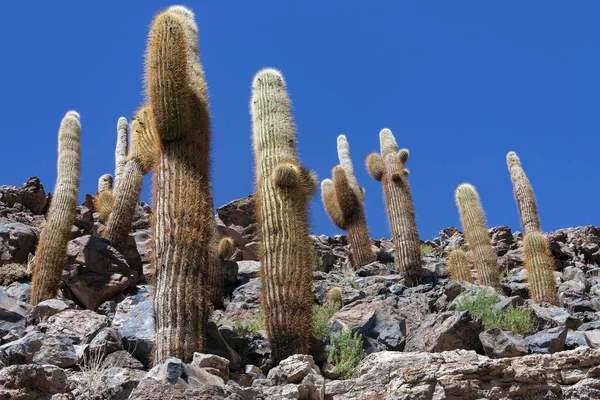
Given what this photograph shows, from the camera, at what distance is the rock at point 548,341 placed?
7.25 m

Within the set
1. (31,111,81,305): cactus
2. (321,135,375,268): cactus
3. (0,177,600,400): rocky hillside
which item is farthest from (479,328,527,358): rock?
(321,135,375,268): cactus

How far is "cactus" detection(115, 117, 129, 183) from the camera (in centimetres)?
1636

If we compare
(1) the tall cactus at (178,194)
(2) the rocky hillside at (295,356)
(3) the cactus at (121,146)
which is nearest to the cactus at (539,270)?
(2) the rocky hillside at (295,356)

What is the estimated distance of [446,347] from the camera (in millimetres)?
7293

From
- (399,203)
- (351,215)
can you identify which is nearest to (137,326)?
(399,203)

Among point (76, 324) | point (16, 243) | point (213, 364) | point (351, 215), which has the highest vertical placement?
point (351, 215)

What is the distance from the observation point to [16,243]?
13.1 meters

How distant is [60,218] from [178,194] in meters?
5.20

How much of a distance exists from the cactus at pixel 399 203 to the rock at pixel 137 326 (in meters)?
5.68

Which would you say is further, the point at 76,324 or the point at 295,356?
the point at 76,324

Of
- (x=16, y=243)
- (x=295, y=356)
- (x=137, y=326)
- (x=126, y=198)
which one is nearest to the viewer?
(x=295, y=356)

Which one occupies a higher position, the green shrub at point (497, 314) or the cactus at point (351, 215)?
the cactus at point (351, 215)

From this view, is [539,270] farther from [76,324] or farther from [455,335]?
[76,324]

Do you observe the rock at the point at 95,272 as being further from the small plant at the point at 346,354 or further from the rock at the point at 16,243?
the small plant at the point at 346,354
